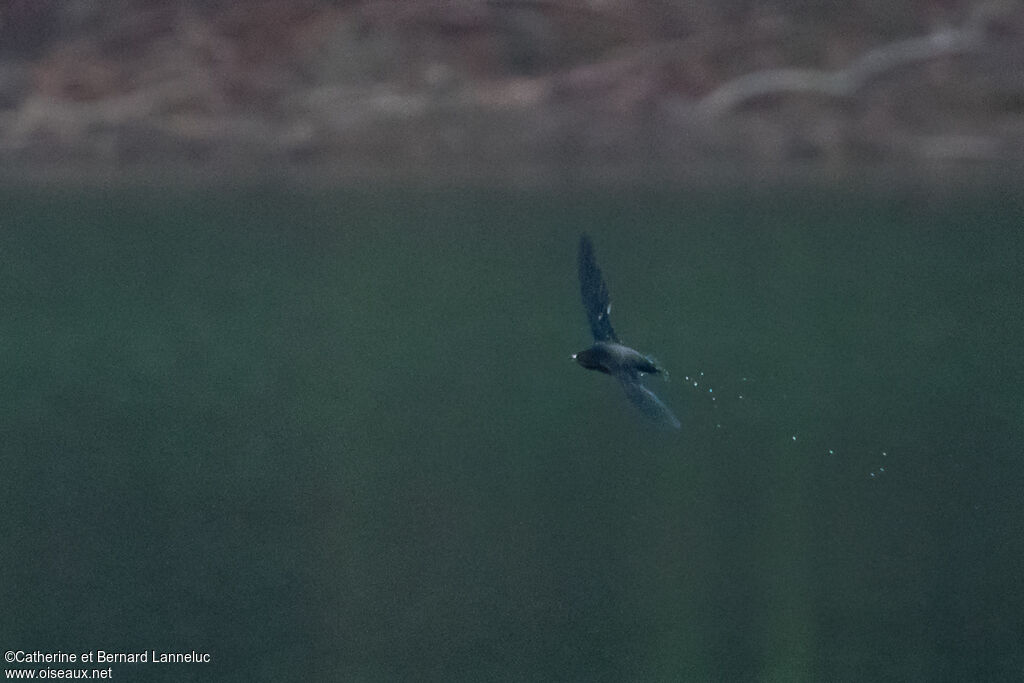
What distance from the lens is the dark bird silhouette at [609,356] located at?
225 centimetres

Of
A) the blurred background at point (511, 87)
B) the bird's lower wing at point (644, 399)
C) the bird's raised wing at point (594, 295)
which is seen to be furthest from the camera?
the blurred background at point (511, 87)

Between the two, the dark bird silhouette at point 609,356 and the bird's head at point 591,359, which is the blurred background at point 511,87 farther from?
the bird's head at point 591,359

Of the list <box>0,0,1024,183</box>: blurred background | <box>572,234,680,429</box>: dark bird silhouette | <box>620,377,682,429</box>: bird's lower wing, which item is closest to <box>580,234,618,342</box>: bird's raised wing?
<box>572,234,680,429</box>: dark bird silhouette

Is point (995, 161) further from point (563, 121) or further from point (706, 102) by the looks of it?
point (563, 121)

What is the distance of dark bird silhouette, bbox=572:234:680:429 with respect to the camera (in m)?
2.25

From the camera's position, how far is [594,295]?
93.5 inches

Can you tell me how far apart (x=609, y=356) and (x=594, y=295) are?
166mm

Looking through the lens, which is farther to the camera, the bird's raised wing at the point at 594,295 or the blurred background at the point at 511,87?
the blurred background at the point at 511,87

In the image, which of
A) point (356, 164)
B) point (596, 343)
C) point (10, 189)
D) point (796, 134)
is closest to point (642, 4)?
point (796, 134)

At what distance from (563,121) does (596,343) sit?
120 cm

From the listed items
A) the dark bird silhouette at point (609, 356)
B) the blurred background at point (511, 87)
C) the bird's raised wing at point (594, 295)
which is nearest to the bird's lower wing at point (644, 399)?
the dark bird silhouette at point (609, 356)

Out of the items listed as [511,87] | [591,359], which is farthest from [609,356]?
[511,87]

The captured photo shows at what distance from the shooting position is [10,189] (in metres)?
3.41

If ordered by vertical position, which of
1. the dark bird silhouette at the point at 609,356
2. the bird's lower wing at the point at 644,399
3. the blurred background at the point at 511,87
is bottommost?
the bird's lower wing at the point at 644,399
